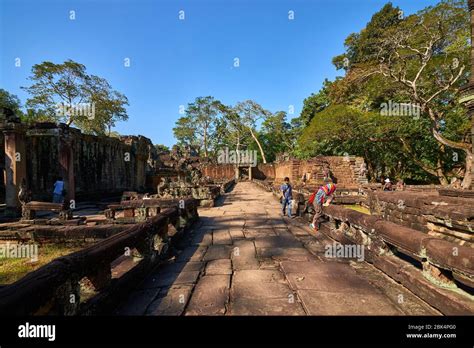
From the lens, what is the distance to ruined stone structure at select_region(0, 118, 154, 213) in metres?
8.05

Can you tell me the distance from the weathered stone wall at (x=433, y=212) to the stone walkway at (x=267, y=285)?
2.12 meters

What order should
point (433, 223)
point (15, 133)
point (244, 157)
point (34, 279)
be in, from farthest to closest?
point (244, 157)
point (15, 133)
point (433, 223)
point (34, 279)

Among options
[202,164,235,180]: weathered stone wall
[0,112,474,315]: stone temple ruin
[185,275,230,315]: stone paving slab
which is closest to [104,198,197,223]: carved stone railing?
[0,112,474,315]: stone temple ruin

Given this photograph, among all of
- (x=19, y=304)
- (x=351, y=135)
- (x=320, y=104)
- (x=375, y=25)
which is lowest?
(x=19, y=304)

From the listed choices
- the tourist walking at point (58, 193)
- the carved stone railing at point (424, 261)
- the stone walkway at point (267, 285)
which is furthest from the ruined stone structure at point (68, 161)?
the carved stone railing at point (424, 261)

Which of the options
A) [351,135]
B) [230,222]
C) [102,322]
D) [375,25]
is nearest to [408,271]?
[102,322]

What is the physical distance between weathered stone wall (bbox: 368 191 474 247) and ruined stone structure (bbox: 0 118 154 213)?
10.4 metres

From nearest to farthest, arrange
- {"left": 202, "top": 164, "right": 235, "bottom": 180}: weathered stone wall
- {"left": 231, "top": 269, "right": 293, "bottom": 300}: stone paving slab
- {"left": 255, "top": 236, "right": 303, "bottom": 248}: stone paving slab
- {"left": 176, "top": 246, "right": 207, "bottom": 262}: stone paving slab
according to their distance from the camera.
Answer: {"left": 231, "top": 269, "right": 293, "bottom": 300}: stone paving slab → {"left": 176, "top": 246, "right": 207, "bottom": 262}: stone paving slab → {"left": 255, "top": 236, "right": 303, "bottom": 248}: stone paving slab → {"left": 202, "top": 164, "right": 235, "bottom": 180}: weathered stone wall

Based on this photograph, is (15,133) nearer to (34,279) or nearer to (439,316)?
(34,279)

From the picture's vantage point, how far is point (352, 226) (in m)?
4.31

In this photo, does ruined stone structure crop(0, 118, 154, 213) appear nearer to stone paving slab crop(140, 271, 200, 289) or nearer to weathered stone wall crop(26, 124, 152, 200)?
weathered stone wall crop(26, 124, 152, 200)

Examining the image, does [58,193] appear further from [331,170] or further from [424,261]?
[331,170]

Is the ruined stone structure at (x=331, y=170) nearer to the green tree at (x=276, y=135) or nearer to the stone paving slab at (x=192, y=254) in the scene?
the stone paving slab at (x=192, y=254)

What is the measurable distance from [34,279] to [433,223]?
6.31 metres
